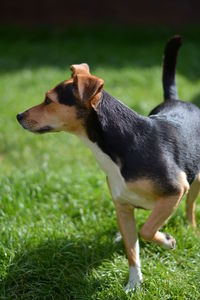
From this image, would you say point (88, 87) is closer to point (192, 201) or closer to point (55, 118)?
point (55, 118)

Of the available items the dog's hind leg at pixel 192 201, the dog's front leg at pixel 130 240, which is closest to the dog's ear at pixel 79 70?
the dog's front leg at pixel 130 240

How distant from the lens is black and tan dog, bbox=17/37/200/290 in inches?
120

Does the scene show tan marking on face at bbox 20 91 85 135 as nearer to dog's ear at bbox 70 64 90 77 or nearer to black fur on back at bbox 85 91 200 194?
black fur on back at bbox 85 91 200 194

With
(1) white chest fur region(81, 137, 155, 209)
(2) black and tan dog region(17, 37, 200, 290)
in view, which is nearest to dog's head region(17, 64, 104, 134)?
(2) black and tan dog region(17, 37, 200, 290)

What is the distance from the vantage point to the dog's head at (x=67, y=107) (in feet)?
9.81

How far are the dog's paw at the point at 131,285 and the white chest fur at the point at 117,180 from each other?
0.53 m

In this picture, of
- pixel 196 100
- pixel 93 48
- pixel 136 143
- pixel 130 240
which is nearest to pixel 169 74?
→ pixel 136 143

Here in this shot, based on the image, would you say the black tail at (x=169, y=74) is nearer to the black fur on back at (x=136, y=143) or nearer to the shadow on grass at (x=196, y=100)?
the black fur on back at (x=136, y=143)

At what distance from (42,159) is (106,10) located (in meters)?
8.05

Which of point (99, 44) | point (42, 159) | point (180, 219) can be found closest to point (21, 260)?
point (180, 219)

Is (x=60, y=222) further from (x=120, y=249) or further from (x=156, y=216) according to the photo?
(x=156, y=216)

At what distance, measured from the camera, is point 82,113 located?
3.10 m

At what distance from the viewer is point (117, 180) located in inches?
125

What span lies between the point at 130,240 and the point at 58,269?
1.83 feet
